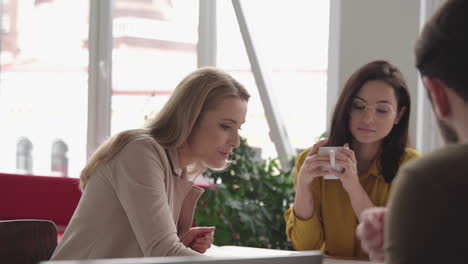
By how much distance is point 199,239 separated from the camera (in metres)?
2.54

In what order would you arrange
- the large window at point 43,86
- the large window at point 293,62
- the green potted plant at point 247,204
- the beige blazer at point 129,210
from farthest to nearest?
1. the large window at point 43,86
2. the large window at point 293,62
3. the green potted plant at point 247,204
4. the beige blazer at point 129,210

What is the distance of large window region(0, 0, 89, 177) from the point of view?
6156mm

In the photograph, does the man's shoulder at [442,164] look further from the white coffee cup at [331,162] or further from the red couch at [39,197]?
the red couch at [39,197]

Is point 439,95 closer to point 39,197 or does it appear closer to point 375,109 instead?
point 375,109

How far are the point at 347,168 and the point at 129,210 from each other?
0.90 m

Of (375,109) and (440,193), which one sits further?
(375,109)

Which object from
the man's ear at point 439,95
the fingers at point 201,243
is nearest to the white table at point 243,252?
the fingers at point 201,243

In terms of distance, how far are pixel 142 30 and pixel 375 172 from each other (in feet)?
11.3

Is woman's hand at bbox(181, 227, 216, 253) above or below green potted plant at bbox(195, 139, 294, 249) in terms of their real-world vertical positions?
above

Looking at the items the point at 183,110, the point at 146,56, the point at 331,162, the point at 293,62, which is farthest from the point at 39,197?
the point at 183,110

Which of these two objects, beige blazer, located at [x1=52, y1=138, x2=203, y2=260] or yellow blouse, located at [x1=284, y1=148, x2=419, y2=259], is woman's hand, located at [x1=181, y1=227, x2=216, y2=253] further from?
yellow blouse, located at [x1=284, y1=148, x2=419, y2=259]

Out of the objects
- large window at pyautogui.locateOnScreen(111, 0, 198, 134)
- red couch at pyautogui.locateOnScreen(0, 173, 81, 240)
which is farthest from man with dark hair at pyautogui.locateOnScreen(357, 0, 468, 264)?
large window at pyautogui.locateOnScreen(111, 0, 198, 134)

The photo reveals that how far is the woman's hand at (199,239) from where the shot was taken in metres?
2.54

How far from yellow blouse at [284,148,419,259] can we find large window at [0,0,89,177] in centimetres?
361
